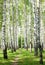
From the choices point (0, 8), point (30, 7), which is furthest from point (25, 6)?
point (0, 8)

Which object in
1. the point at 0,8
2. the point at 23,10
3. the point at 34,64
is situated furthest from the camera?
the point at 23,10

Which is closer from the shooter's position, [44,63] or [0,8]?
[44,63]

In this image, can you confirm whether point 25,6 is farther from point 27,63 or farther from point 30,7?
point 27,63

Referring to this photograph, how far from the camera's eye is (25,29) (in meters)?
43.1

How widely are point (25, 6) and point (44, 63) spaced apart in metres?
21.2

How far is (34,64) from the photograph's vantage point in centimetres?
1842

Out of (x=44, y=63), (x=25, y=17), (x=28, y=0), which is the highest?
(x=28, y=0)

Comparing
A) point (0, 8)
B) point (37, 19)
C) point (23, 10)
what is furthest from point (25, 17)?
point (37, 19)

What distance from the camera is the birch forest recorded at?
19922 mm

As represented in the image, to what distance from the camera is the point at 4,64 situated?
18.7 metres

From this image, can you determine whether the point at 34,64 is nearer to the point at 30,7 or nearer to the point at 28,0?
the point at 28,0

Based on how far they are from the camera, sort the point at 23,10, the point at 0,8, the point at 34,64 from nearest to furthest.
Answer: the point at 34,64, the point at 0,8, the point at 23,10

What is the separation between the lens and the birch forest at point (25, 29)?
19922 millimetres

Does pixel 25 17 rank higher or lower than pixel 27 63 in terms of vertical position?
higher
